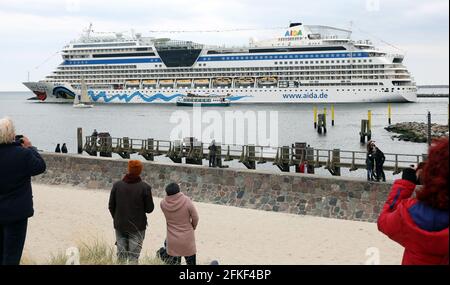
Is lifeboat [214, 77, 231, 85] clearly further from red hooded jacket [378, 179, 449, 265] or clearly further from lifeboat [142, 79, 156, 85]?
red hooded jacket [378, 179, 449, 265]

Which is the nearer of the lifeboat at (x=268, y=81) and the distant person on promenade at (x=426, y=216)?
the distant person on promenade at (x=426, y=216)

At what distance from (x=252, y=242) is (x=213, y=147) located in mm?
6613

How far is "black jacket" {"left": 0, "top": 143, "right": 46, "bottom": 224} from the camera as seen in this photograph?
439cm

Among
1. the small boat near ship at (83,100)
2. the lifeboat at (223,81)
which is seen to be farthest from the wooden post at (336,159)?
the small boat near ship at (83,100)

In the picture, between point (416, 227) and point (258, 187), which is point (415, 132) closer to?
point (258, 187)

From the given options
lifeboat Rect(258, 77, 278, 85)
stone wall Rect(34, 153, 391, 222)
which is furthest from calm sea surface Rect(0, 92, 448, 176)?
stone wall Rect(34, 153, 391, 222)

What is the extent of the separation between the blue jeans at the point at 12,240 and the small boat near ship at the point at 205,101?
239ft

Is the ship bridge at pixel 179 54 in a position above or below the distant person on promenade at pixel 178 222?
above

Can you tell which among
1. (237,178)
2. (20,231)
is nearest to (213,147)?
(237,178)

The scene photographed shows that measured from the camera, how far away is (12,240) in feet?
15.0

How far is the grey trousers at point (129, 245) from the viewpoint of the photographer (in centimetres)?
555

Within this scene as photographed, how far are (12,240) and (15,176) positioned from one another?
524 mm

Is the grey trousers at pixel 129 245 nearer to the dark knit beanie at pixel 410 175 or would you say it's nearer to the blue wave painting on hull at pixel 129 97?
the dark knit beanie at pixel 410 175
